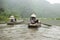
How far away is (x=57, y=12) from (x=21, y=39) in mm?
24875

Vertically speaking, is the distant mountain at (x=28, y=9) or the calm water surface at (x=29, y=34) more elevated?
the distant mountain at (x=28, y=9)

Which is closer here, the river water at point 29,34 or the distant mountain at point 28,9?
the river water at point 29,34

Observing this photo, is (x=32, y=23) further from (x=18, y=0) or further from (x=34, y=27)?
(x=18, y=0)

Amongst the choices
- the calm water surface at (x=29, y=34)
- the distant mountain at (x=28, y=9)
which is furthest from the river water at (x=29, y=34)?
the distant mountain at (x=28, y=9)

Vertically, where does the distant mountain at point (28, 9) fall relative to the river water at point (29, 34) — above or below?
above

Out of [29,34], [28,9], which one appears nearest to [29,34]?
[29,34]

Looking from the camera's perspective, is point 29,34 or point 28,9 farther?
point 28,9

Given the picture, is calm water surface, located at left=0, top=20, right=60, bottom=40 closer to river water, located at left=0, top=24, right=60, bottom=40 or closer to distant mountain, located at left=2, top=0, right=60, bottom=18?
river water, located at left=0, top=24, right=60, bottom=40

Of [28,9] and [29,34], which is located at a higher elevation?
[28,9]

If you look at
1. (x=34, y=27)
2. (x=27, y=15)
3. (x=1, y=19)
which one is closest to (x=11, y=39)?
(x=34, y=27)

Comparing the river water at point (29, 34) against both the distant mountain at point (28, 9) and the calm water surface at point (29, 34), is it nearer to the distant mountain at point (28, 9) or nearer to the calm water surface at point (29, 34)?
the calm water surface at point (29, 34)

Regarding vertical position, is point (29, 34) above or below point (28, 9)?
below

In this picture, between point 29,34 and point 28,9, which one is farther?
point 28,9

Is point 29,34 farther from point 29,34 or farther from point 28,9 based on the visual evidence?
point 28,9
